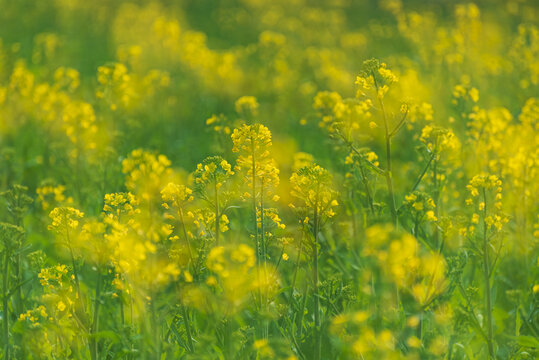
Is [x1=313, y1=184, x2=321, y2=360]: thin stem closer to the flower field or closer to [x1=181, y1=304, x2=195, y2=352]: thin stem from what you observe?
the flower field

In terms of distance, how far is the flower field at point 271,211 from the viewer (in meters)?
2.95

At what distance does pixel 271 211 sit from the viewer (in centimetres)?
345

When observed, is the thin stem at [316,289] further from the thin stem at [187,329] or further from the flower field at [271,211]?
the thin stem at [187,329]

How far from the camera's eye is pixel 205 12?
1714cm

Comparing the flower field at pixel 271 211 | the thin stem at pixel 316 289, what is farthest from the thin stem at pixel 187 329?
the thin stem at pixel 316 289

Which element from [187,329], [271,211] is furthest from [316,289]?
[187,329]

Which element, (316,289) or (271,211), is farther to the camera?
(271,211)

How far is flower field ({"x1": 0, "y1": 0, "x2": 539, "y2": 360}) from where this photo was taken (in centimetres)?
295

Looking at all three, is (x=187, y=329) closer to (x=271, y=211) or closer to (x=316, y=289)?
(x=316, y=289)

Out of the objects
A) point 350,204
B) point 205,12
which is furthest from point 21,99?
point 205,12

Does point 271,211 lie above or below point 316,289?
above

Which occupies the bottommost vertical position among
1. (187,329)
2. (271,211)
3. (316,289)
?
(187,329)

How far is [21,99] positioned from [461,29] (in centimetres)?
595

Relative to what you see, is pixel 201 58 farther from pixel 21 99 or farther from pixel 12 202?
pixel 12 202
